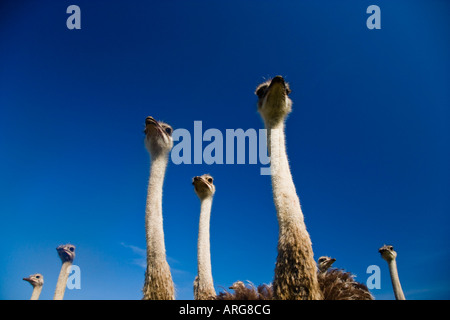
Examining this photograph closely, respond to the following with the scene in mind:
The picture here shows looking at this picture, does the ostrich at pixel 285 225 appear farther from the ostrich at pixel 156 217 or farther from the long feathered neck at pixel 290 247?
the ostrich at pixel 156 217

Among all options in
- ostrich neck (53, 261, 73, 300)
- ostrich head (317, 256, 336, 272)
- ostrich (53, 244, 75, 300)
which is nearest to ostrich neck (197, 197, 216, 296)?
ostrich head (317, 256, 336, 272)

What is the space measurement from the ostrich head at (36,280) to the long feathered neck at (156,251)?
38.6 feet

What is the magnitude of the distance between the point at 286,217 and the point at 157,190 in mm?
3294

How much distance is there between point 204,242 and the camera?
7648 mm

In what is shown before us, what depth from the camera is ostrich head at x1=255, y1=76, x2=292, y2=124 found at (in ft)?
16.8

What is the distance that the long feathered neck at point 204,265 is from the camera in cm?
691

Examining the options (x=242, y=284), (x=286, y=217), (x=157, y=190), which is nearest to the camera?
(x=286, y=217)

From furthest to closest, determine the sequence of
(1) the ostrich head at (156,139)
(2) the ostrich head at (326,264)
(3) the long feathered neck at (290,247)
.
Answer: (1) the ostrich head at (156,139) < (2) the ostrich head at (326,264) < (3) the long feathered neck at (290,247)

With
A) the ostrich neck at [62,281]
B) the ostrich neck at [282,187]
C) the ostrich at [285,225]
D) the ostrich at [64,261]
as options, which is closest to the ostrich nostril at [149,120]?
the ostrich at [285,225]

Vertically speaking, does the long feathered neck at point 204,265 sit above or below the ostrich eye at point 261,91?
below
